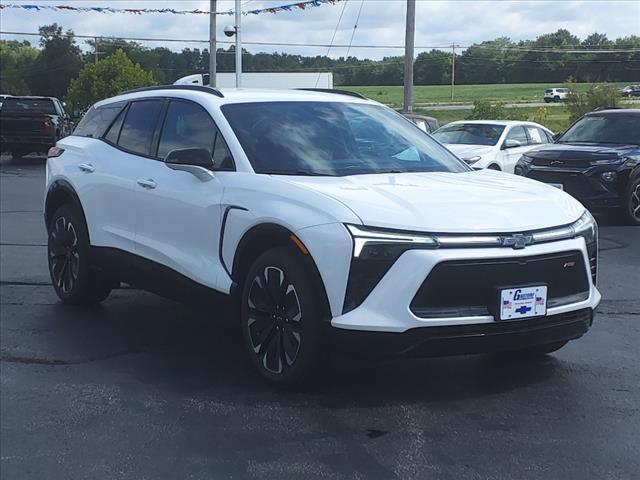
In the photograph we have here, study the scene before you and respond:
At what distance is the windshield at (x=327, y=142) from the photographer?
5332 mm

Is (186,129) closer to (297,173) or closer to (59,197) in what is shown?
(297,173)

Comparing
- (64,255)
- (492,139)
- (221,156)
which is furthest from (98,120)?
(492,139)

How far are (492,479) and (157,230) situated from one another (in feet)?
9.86

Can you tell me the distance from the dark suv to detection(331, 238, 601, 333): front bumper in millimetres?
7735

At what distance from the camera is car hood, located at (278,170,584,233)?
4.39m

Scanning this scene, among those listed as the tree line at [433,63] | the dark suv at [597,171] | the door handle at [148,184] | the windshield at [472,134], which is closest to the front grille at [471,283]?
the door handle at [148,184]

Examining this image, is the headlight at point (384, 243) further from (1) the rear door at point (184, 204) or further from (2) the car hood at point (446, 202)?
(1) the rear door at point (184, 204)

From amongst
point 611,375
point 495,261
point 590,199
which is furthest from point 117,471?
point 590,199

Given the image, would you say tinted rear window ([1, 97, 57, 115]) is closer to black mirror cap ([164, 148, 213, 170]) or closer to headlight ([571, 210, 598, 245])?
black mirror cap ([164, 148, 213, 170])

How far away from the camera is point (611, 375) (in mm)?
5238

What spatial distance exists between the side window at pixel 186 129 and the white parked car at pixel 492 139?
9.78 meters

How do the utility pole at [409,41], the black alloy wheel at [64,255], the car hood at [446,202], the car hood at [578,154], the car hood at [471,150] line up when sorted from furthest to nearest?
the utility pole at [409,41] → the car hood at [471,150] → the car hood at [578,154] → the black alloy wheel at [64,255] → the car hood at [446,202]

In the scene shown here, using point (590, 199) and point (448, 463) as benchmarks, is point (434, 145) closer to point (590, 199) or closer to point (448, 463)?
point (448, 463)

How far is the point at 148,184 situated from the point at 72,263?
1.52 meters
